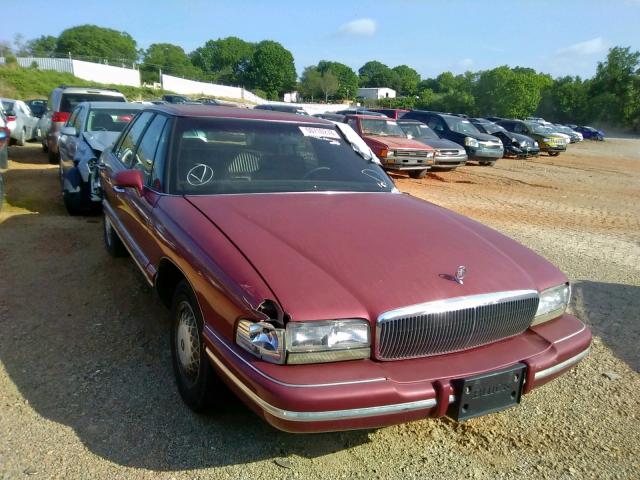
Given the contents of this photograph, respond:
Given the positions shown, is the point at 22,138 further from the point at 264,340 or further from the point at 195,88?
the point at 195,88

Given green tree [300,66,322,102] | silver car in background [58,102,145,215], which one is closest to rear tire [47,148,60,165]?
silver car in background [58,102,145,215]

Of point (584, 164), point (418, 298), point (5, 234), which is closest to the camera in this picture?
point (418, 298)

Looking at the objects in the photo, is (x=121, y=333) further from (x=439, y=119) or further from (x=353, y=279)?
(x=439, y=119)

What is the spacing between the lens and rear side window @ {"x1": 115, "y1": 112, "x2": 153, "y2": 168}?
441cm

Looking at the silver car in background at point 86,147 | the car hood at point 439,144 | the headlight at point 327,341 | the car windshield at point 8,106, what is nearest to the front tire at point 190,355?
the headlight at point 327,341

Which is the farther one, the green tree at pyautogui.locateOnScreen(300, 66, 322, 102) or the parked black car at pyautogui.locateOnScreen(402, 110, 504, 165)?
the green tree at pyautogui.locateOnScreen(300, 66, 322, 102)

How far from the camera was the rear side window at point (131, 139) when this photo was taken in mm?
4406

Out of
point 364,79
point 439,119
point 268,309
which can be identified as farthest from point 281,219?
point 364,79

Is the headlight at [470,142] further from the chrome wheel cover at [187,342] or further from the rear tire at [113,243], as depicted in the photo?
the chrome wheel cover at [187,342]

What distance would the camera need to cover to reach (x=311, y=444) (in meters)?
2.72

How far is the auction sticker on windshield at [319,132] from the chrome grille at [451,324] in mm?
2041

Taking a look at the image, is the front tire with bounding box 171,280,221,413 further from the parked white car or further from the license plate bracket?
the parked white car

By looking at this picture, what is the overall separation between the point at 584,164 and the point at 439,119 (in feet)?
26.1

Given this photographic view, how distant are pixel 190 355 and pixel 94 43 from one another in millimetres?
118583
